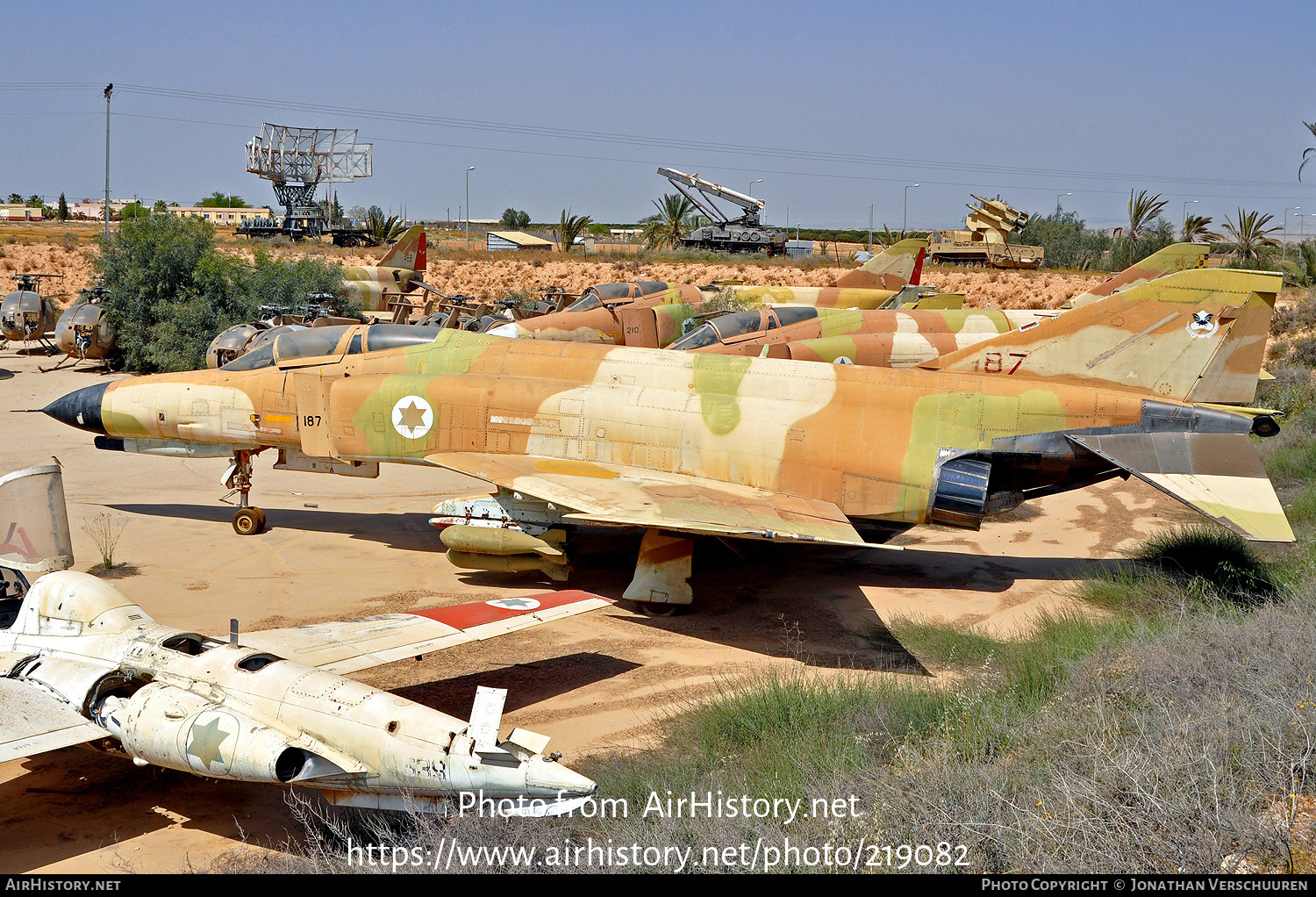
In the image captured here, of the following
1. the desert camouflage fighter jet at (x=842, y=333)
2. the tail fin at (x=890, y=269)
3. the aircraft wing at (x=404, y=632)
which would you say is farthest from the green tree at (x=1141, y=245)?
the aircraft wing at (x=404, y=632)

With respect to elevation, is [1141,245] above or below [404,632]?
above

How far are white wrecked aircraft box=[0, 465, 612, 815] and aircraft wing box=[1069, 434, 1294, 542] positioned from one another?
7.99 m

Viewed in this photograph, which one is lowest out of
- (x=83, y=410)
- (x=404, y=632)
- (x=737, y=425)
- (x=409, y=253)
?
(x=404, y=632)

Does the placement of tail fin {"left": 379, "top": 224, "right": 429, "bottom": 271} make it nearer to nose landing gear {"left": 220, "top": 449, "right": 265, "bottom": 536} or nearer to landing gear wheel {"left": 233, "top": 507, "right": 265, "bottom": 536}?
nose landing gear {"left": 220, "top": 449, "right": 265, "bottom": 536}

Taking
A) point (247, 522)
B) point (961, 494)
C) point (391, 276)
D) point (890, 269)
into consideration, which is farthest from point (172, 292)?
point (961, 494)

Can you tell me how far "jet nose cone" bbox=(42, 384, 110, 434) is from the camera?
1320 cm

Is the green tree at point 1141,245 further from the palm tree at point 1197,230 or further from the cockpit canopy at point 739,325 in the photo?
the cockpit canopy at point 739,325

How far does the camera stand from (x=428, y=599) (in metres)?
11.0

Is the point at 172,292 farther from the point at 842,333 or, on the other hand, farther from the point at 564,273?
the point at 564,273

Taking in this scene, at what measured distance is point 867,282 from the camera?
30297 mm

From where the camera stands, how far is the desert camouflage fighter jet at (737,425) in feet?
36.1

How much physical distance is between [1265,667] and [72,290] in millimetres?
48801

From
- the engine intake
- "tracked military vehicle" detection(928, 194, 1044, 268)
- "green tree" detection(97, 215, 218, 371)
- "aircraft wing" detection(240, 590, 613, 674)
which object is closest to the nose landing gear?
"aircraft wing" detection(240, 590, 613, 674)

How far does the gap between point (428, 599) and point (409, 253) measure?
3300 cm
